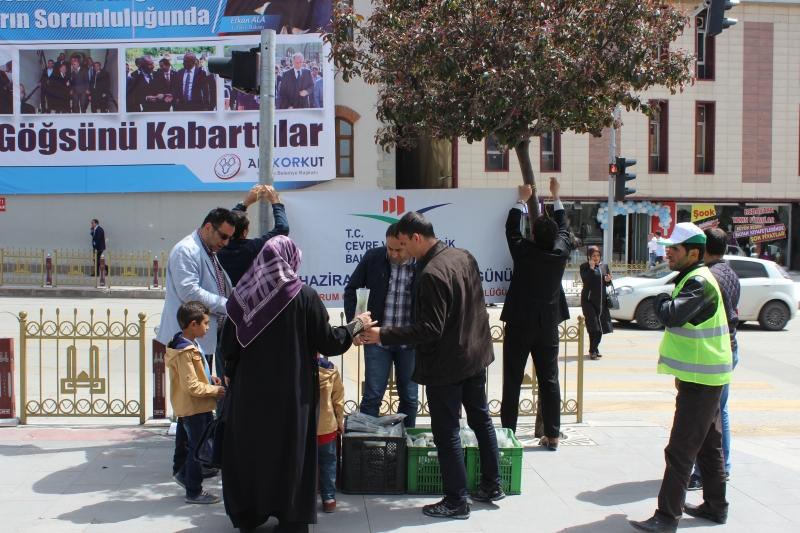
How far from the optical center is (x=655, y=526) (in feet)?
14.9

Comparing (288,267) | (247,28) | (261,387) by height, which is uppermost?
(247,28)

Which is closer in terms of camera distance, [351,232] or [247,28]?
[351,232]

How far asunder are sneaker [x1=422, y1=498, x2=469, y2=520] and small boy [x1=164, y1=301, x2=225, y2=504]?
1.45m

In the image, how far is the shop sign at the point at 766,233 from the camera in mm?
29438

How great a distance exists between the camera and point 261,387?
4.37m

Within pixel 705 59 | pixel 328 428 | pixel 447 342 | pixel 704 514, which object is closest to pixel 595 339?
pixel 704 514

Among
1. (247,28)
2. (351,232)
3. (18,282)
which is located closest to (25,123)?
(18,282)

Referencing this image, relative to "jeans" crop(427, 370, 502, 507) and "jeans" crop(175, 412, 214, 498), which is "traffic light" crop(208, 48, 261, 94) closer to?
"jeans" crop(175, 412, 214, 498)

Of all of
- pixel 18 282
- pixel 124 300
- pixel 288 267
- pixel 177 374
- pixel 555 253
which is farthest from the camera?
pixel 18 282

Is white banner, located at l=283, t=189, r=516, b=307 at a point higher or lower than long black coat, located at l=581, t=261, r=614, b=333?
higher

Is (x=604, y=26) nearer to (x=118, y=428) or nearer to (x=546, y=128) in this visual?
(x=546, y=128)

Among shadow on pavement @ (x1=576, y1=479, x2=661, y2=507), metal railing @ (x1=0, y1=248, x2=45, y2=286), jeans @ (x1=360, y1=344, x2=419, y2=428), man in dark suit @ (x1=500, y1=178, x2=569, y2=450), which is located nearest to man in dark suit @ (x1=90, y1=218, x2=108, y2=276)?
metal railing @ (x1=0, y1=248, x2=45, y2=286)

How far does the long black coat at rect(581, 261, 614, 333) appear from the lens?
37.3 feet

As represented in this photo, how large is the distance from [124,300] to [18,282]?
3.78m
